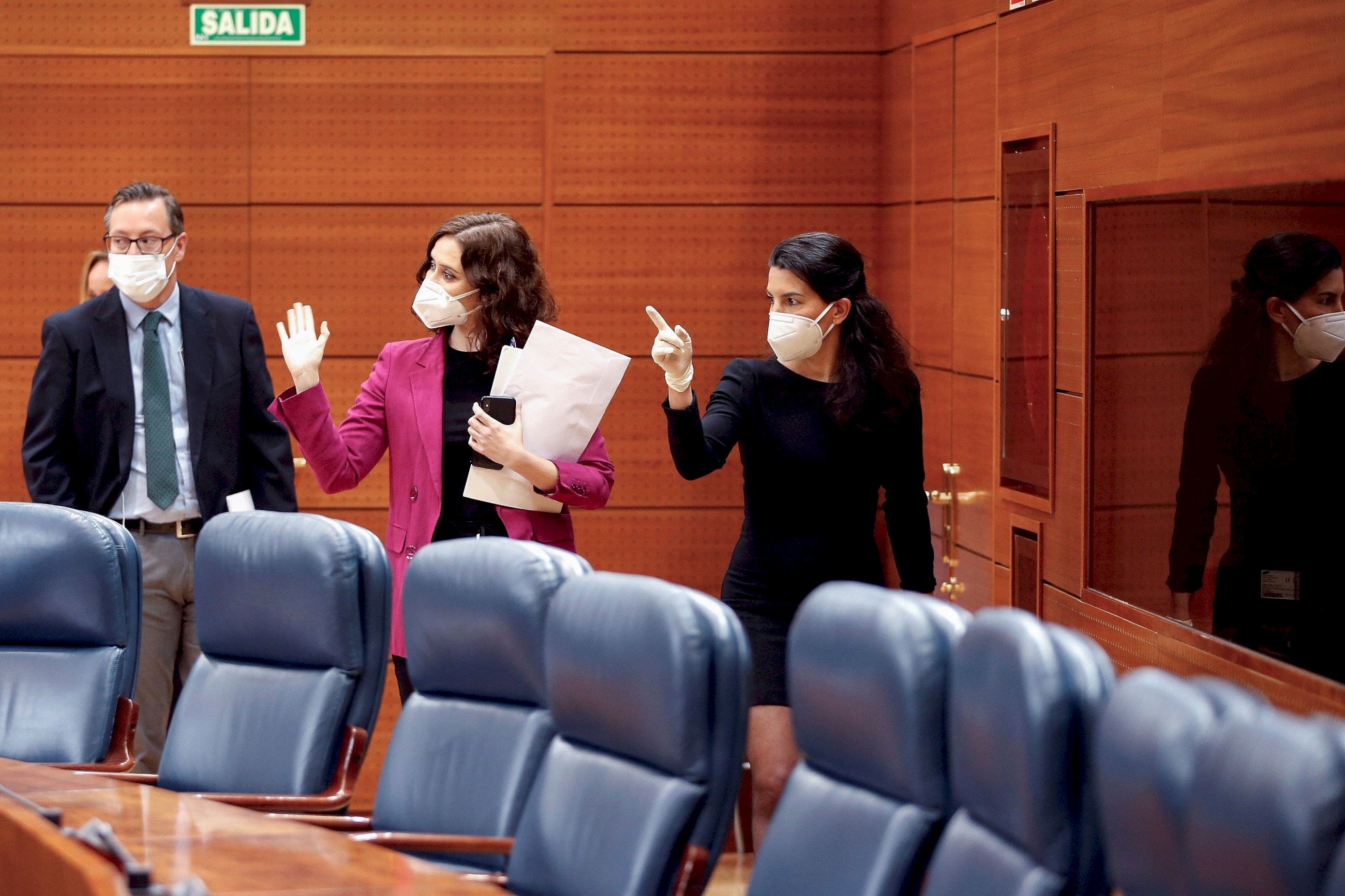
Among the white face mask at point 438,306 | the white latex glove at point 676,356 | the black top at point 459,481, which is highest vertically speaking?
the white face mask at point 438,306

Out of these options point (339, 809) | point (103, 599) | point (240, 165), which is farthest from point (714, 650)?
point (240, 165)

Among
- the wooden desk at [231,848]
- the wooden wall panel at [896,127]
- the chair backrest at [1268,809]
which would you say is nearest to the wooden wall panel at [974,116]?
the wooden wall panel at [896,127]

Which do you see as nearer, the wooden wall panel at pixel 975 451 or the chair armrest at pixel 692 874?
the chair armrest at pixel 692 874

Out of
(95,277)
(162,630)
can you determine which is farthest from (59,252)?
(162,630)

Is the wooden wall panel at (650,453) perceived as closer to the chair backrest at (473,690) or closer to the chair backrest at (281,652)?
the chair backrest at (281,652)

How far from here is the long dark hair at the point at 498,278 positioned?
339 centimetres

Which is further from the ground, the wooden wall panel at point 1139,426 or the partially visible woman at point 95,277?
the partially visible woman at point 95,277

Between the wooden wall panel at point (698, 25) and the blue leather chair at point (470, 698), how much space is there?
10.0 feet

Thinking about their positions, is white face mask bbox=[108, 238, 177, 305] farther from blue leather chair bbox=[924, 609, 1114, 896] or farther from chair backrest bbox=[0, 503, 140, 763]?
blue leather chair bbox=[924, 609, 1114, 896]

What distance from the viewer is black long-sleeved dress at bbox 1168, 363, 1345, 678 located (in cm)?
258

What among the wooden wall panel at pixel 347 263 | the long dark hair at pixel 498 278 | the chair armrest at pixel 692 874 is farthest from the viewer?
the wooden wall panel at pixel 347 263

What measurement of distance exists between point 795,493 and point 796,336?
34 cm

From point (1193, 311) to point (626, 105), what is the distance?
2.83 meters

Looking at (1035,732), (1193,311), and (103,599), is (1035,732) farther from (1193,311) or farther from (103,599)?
→ (103,599)
